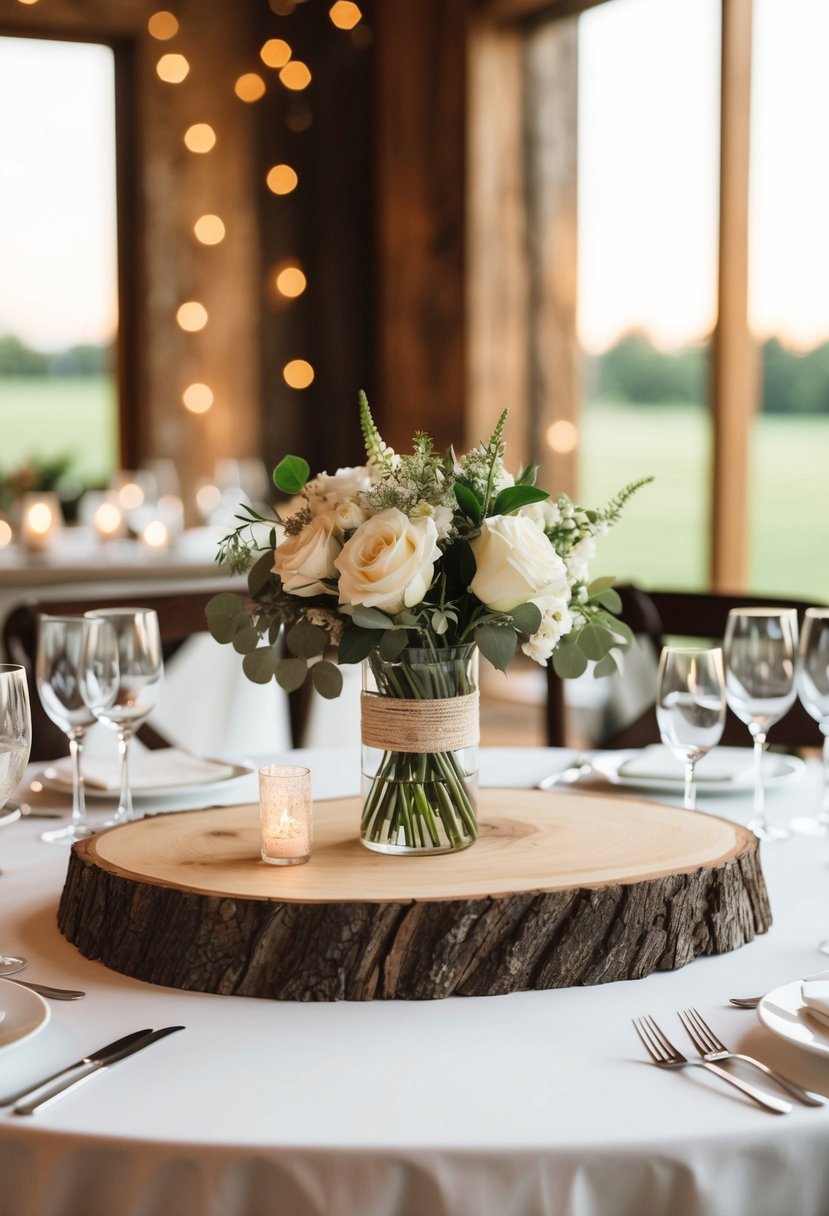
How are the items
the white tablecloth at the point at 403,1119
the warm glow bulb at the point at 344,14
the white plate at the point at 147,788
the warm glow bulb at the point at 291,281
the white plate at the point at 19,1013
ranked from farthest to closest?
1. the warm glow bulb at the point at 291,281
2. the warm glow bulb at the point at 344,14
3. the white plate at the point at 147,788
4. the white plate at the point at 19,1013
5. the white tablecloth at the point at 403,1119

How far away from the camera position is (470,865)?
1.27m

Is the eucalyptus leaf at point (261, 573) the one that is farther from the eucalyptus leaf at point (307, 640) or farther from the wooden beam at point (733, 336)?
the wooden beam at point (733, 336)

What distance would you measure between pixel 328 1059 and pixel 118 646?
0.69 meters

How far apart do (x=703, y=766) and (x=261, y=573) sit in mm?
737

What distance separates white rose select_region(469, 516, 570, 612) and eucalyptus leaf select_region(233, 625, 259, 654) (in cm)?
Answer: 22

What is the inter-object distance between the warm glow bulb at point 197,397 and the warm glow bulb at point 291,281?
553 mm

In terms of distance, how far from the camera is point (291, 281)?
625 centimetres

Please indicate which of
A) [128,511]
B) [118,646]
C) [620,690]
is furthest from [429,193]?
[118,646]

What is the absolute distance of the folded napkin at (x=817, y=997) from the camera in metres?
1.02

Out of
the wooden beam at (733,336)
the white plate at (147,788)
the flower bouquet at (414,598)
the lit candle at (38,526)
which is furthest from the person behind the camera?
the wooden beam at (733,336)

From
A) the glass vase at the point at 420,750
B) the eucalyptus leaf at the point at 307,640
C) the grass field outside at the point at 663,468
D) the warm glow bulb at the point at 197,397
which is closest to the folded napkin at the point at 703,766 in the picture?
the glass vase at the point at 420,750

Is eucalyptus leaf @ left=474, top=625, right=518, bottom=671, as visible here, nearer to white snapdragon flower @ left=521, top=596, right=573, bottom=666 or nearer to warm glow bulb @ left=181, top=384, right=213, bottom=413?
white snapdragon flower @ left=521, top=596, right=573, bottom=666

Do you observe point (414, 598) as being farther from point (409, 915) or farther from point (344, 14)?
point (344, 14)

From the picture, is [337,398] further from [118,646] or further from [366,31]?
[118,646]
